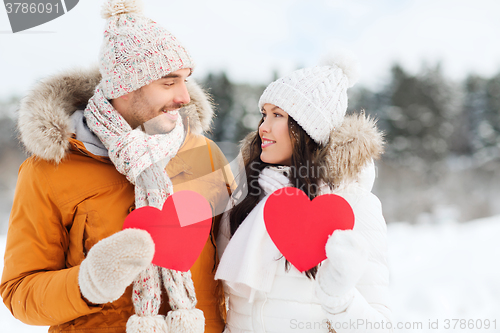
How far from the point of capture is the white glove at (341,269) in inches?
48.3

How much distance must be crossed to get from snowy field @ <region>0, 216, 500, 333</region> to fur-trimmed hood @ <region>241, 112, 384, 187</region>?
320 cm

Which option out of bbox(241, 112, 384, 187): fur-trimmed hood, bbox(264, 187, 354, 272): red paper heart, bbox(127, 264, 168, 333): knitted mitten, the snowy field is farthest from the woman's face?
the snowy field

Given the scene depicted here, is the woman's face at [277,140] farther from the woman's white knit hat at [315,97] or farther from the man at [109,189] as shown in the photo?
the man at [109,189]

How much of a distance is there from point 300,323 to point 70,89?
5.22 ft

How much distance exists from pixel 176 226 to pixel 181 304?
37 cm

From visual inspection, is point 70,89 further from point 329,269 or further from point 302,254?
point 329,269

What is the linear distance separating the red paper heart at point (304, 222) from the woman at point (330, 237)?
72 mm

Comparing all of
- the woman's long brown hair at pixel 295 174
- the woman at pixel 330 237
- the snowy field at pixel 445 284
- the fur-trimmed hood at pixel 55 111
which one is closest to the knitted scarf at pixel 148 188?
the fur-trimmed hood at pixel 55 111

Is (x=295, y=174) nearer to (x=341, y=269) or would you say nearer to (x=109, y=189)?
(x=341, y=269)

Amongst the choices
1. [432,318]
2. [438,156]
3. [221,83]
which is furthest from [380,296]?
[438,156]

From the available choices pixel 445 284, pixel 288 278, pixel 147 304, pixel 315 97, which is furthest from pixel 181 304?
pixel 445 284

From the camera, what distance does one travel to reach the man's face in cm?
178

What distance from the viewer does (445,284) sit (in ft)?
16.5

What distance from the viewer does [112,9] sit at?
→ 1.77 meters
